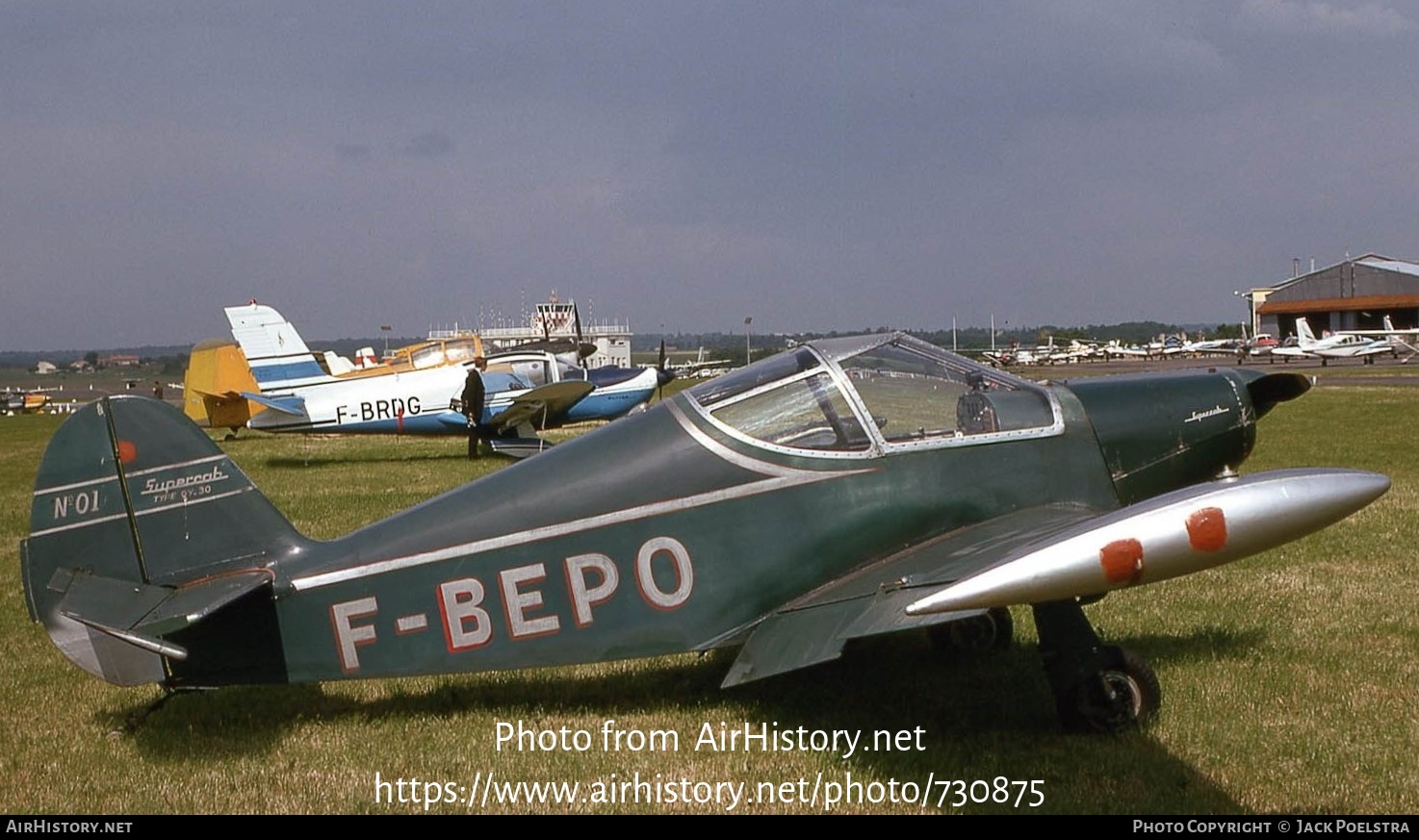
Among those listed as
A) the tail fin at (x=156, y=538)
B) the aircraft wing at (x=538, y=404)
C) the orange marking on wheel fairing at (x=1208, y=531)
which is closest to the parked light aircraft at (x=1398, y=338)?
the aircraft wing at (x=538, y=404)

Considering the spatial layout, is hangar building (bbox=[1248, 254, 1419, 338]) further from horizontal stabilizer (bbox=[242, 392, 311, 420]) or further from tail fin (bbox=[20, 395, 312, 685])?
tail fin (bbox=[20, 395, 312, 685])

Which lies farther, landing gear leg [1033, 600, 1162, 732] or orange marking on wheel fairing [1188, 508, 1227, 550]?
landing gear leg [1033, 600, 1162, 732]

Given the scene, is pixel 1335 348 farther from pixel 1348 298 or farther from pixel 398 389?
pixel 398 389

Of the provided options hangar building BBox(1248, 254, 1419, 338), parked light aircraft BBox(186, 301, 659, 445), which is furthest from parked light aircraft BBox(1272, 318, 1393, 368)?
parked light aircraft BBox(186, 301, 659, 445)

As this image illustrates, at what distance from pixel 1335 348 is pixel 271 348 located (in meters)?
53.5

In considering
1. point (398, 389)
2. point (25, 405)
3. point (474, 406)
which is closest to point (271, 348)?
point (398, 389)

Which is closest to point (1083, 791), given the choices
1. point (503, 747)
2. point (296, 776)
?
point (503, 747)

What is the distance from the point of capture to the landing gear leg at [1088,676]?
4762 millimetres

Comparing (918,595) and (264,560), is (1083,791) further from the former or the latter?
(264,560)

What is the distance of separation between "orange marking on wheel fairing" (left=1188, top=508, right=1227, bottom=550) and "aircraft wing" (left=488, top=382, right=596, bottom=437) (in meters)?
17.3

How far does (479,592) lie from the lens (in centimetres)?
478

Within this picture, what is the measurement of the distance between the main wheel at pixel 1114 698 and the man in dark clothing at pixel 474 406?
1600 cm

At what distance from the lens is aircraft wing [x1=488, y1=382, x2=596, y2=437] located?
20.3 meters

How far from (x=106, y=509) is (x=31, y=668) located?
2344 millimetres
